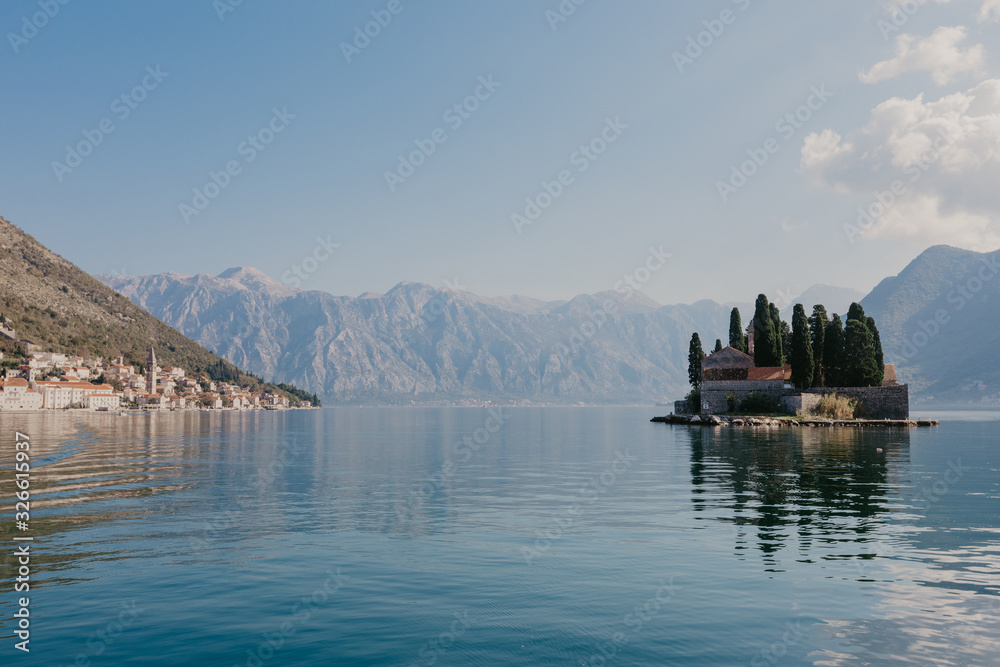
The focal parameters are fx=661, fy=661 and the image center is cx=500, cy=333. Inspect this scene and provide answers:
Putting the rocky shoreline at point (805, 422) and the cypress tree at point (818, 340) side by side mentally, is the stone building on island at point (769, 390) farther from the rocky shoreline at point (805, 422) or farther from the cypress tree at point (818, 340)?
the cypress tree at point (818, 340)

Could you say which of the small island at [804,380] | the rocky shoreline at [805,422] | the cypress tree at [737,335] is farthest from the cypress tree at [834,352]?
the cypress tree at [737,335]

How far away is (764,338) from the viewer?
106688 mm

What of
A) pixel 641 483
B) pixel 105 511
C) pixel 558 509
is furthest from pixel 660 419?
pixel 105 511

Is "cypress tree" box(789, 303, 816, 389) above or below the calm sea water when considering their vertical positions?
above

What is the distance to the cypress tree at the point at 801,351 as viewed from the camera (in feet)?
319

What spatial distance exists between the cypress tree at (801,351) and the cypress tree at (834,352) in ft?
12.2

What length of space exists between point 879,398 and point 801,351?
46.3ft

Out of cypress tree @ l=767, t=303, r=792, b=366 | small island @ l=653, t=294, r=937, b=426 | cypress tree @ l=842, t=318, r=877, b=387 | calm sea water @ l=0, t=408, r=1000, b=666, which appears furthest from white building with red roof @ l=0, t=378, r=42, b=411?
cypress tree @ l=842, t=318, r=877, b=387

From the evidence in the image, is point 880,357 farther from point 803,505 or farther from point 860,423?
point 803,505

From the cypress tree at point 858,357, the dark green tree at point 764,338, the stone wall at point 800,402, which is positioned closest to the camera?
the stone wall at point 800,402

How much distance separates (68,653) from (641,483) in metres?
28.9

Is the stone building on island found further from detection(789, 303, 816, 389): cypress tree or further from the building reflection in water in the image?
the building reflection in water

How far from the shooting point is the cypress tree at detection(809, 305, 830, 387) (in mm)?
102938

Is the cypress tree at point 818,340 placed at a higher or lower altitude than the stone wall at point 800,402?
higher
